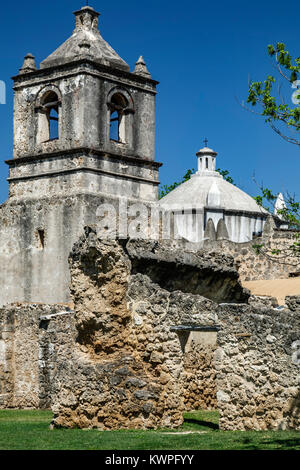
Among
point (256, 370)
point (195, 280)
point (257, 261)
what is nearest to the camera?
point (256, 370)

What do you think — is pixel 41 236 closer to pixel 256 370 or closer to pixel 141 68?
pixel 141 68

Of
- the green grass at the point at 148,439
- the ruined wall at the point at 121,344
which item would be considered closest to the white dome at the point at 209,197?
the ruined wall at the point at 121,344

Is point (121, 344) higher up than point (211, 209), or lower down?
lower down

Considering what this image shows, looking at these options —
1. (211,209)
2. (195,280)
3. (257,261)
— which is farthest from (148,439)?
(211,209)

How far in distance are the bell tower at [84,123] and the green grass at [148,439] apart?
796 inches

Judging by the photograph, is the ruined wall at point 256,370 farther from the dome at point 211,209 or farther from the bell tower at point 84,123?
the dome at point 211,209

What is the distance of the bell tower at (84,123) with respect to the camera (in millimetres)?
33344

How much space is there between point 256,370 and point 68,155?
22314 millimetres

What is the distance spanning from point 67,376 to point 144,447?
9.33 ft

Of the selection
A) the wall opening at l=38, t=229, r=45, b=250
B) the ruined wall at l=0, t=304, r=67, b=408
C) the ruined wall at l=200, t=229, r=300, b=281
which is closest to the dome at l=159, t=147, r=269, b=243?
the wall opening at l=38, t=229, r=45, b=250

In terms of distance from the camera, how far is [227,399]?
12133 millimetres

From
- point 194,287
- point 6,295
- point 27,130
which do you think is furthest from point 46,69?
point 194,287

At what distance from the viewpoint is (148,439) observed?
11250 mm

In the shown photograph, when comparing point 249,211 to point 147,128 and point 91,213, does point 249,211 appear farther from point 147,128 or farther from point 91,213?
point 91,213
